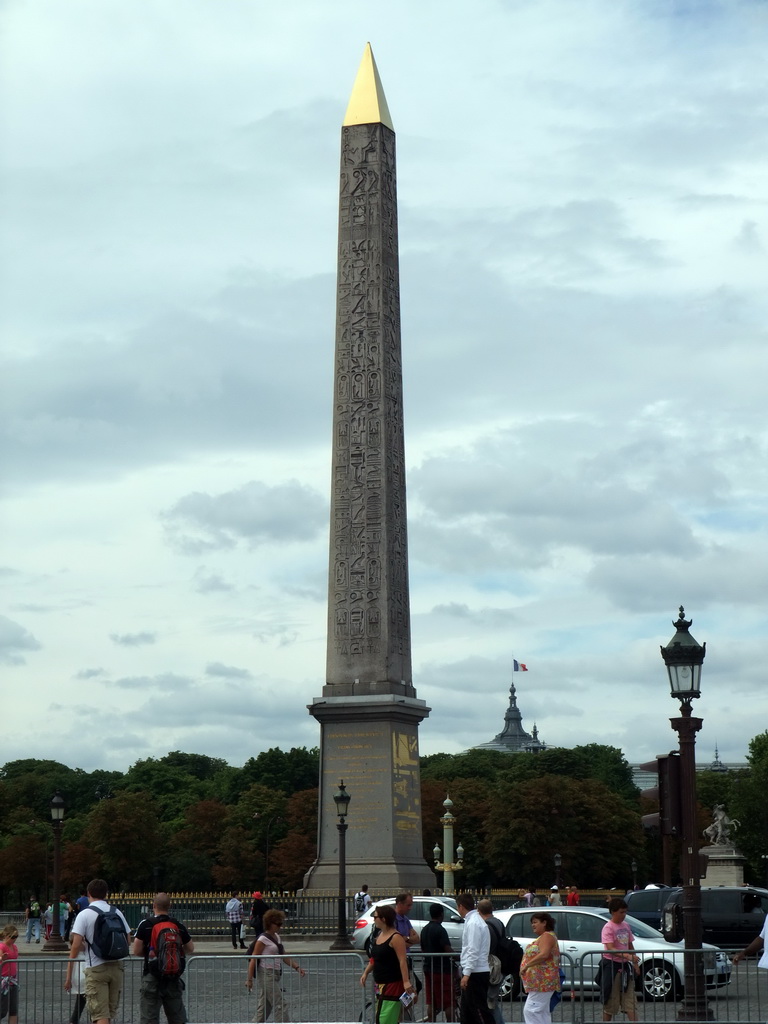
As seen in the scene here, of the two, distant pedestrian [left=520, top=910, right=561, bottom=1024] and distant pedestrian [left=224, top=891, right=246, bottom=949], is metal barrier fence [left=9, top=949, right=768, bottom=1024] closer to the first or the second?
distant pedestrian [left=520, top=910, right=561, bottom=1024]

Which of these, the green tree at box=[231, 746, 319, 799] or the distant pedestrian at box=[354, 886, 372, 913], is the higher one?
the green tree at box=[231, 746, 319, 799]

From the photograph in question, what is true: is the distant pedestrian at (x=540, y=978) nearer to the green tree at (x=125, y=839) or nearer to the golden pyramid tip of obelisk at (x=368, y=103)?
the golden pyramid tip of obelisk at (x=368, y=103)

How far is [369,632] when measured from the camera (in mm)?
38781

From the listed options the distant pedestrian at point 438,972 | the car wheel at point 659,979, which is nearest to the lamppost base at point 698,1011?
the car wheel at point 659,979

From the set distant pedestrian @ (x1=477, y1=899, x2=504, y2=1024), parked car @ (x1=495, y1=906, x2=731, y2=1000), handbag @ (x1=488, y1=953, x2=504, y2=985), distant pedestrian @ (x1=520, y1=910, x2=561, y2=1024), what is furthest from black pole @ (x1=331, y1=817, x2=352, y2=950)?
distant pedestrian @ (x1=520, y1=910, x2=561, y2=1024)

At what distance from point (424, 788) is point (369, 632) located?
52.4 meters

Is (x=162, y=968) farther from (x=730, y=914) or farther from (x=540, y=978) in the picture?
(x=730, y=914)

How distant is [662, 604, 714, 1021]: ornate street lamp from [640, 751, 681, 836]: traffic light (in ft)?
0.20

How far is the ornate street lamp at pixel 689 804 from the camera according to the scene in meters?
17.0

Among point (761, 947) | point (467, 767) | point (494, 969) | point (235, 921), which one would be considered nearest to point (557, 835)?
point (467, 767)

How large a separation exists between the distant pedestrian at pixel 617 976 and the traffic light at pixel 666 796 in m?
1.23

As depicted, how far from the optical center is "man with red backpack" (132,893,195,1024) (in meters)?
15.3

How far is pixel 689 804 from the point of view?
1697 centimetres

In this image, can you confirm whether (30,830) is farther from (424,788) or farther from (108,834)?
(424,788)
